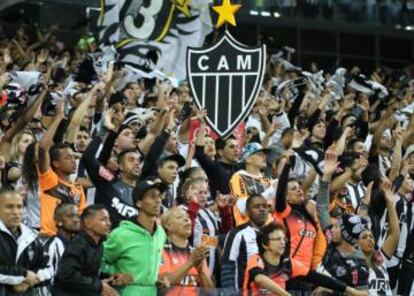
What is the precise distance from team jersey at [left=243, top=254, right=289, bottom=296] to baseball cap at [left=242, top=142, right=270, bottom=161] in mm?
1992

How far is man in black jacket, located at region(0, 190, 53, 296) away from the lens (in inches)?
421

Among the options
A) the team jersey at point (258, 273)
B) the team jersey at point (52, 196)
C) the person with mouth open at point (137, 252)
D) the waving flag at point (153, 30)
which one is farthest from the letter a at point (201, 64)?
the waving flag at point (153, 30)

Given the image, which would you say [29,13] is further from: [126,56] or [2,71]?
[2,71]

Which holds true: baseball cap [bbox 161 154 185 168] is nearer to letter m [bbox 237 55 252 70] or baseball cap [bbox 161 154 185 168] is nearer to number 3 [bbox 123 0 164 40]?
letter m [bbox 237 55 252 70]

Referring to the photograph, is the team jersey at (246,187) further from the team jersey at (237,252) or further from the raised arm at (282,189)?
the team jersey at (237,252)

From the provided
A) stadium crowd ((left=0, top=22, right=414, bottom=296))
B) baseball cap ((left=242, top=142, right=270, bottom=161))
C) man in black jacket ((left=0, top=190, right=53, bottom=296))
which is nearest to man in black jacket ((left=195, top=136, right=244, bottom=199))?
stadium crowd ((left=0, top=22, right=414, bottom=296))

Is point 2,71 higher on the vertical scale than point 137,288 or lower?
higher

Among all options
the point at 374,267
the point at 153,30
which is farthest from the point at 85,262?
the point at 153,30

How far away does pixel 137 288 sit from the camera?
Answer: 11.5m

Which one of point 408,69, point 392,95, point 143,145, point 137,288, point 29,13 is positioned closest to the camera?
point 137,288

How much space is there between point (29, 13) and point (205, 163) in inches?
485

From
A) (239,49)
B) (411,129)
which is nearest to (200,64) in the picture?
(239,49)

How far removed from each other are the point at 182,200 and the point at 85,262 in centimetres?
246

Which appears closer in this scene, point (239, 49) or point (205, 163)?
point (205, 163)
